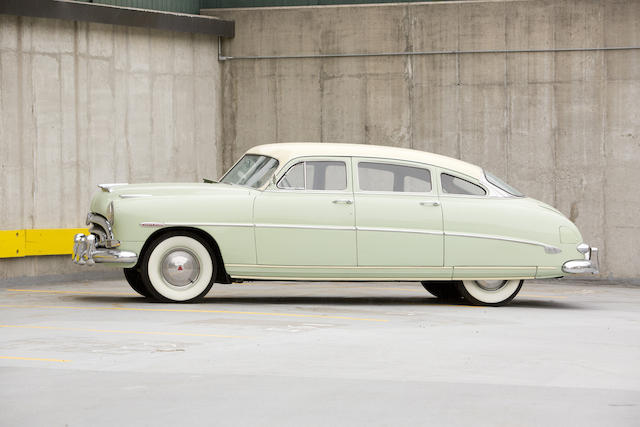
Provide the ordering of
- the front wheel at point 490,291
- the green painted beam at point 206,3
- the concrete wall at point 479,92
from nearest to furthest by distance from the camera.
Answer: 1. the front wheel at point 490,291
2. the concrete wall at point 479,92
3. the green painted beam at point 206,3

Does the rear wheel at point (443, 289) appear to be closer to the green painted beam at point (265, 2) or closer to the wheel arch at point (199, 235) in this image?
the wheel arch at point (199, 235)

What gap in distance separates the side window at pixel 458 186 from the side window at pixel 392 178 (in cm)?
19

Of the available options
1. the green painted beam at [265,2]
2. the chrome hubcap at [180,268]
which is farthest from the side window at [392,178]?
the green painted beam at [265,2]

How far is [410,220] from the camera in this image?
12.2m

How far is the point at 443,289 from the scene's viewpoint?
13414mm

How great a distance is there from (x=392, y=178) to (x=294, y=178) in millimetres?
1097

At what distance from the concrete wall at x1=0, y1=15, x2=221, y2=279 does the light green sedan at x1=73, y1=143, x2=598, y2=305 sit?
4.00 meters

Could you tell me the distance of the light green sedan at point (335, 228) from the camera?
11875 millimetres

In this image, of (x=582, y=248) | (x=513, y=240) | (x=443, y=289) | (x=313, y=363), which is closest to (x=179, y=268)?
(x=443, y=289)

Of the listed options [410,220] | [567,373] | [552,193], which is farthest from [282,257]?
[552,193]

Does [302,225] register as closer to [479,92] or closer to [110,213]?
[110,213]

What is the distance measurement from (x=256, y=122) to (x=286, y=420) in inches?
495

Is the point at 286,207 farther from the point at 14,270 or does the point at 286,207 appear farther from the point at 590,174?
the point at 590,174

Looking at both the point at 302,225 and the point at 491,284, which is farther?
the point at 491,284
